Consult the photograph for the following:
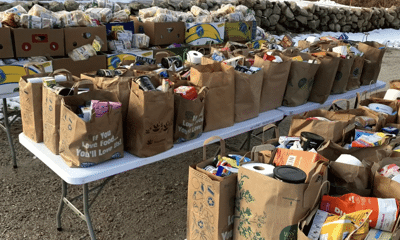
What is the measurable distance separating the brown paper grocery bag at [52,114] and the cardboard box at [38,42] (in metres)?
1.64

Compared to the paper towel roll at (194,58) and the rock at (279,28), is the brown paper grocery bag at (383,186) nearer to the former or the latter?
the paper towel roll at (194,58)

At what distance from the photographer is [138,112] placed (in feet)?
6.37

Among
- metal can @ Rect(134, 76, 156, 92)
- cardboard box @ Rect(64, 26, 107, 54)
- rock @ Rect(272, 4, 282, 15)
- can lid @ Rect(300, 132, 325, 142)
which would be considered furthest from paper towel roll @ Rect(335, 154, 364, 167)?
rock @ Rect(272, 4, 282, 15)

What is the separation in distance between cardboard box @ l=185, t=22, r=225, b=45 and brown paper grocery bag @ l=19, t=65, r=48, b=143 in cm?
267

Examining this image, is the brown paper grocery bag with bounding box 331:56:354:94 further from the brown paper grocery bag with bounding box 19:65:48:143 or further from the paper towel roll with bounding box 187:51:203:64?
the brown paper grocery bag with bounding box 19:65:48:143

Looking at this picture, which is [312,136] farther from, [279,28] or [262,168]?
[279,28]

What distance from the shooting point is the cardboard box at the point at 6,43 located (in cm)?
324

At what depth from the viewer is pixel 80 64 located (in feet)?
11.9

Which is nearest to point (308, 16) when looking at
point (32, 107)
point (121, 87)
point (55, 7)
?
point (55, 7)

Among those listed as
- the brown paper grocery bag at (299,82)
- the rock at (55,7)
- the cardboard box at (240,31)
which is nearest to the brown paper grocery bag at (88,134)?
the brown paper grocery bag at (299,82)

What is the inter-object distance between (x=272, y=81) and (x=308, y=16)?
1006cm

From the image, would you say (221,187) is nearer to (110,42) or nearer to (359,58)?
(359,58)

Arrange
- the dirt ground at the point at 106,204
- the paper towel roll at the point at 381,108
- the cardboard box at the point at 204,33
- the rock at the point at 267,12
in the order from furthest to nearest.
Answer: the rock at the point at 267,12 < the cardboard box at the point at 204,33 < the dirt ground at the point at 106,204 < the paper towel roll at the point at 381,108

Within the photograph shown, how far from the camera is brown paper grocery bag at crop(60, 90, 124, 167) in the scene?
1752 mm
